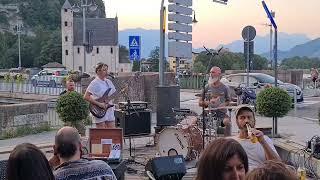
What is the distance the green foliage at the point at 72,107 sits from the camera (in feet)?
33.0

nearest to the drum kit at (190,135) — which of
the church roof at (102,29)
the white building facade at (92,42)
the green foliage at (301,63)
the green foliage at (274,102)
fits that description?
the green foliage at (274,102)

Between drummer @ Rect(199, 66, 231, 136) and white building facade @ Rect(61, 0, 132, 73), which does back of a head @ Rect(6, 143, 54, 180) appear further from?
white building facade @ Rect(61, 0, 132, 73)

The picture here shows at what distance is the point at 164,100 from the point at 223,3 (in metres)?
2.63

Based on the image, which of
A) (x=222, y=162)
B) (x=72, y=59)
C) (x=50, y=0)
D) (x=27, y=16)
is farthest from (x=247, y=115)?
(x=27, y=16)

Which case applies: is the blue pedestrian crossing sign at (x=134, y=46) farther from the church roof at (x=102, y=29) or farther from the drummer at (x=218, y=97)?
the church roof at (x=102, y=29)

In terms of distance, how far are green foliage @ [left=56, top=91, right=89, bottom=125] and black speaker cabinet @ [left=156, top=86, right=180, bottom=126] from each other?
54.1 inches

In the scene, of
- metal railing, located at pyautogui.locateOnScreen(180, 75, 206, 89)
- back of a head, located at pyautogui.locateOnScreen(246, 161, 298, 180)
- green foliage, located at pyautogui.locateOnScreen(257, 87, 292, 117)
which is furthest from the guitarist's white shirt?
metal railing, located at pyautogui.locateOnScreen(180, 75, 206, 89)

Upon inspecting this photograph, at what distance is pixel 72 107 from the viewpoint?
1005cm

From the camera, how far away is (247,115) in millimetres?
5453

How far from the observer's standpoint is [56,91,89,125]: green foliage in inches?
396

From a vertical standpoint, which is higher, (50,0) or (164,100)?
(50,0)

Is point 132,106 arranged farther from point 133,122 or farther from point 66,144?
point 66,144

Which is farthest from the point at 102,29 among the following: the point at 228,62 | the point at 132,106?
the point at 132,106

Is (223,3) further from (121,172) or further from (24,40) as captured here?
(24,40)
